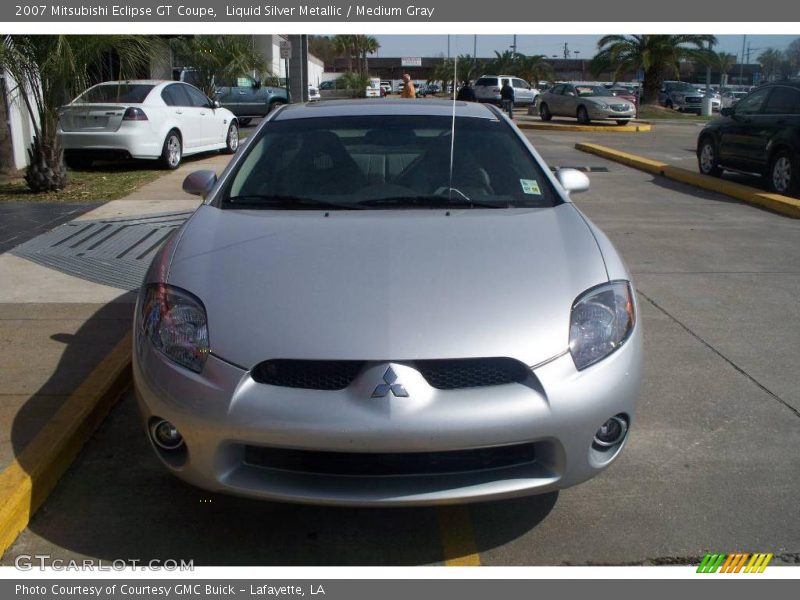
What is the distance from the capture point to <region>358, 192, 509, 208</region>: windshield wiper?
4.11 metres

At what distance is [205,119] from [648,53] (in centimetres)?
2619

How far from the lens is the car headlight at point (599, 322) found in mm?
3074

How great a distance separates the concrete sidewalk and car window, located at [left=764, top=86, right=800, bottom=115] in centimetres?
937

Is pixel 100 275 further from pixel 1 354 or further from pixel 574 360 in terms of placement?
pixel 574 360

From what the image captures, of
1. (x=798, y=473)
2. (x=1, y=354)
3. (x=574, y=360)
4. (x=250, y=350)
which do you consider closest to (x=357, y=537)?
(x=250, y=350)

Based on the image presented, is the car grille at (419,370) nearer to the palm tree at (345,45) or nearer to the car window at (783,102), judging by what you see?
the car window at (783,102)

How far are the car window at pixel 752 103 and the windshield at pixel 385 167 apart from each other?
348 inches

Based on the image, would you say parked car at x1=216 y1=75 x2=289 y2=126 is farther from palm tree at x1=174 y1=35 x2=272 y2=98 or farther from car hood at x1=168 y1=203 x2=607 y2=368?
car hood at x1=168 y1=203 x2=607 y2=368

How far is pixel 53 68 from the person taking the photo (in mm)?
9906

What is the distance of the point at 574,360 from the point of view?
3020 millimetres

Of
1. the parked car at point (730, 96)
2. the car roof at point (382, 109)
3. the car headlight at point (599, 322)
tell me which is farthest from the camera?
the parked car at point (730, 96)

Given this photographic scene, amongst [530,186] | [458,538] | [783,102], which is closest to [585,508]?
[458,538]

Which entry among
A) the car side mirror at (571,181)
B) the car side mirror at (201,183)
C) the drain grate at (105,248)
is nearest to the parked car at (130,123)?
the drain grate at (105,248)

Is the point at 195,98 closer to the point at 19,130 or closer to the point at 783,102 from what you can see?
the point at 19,130
